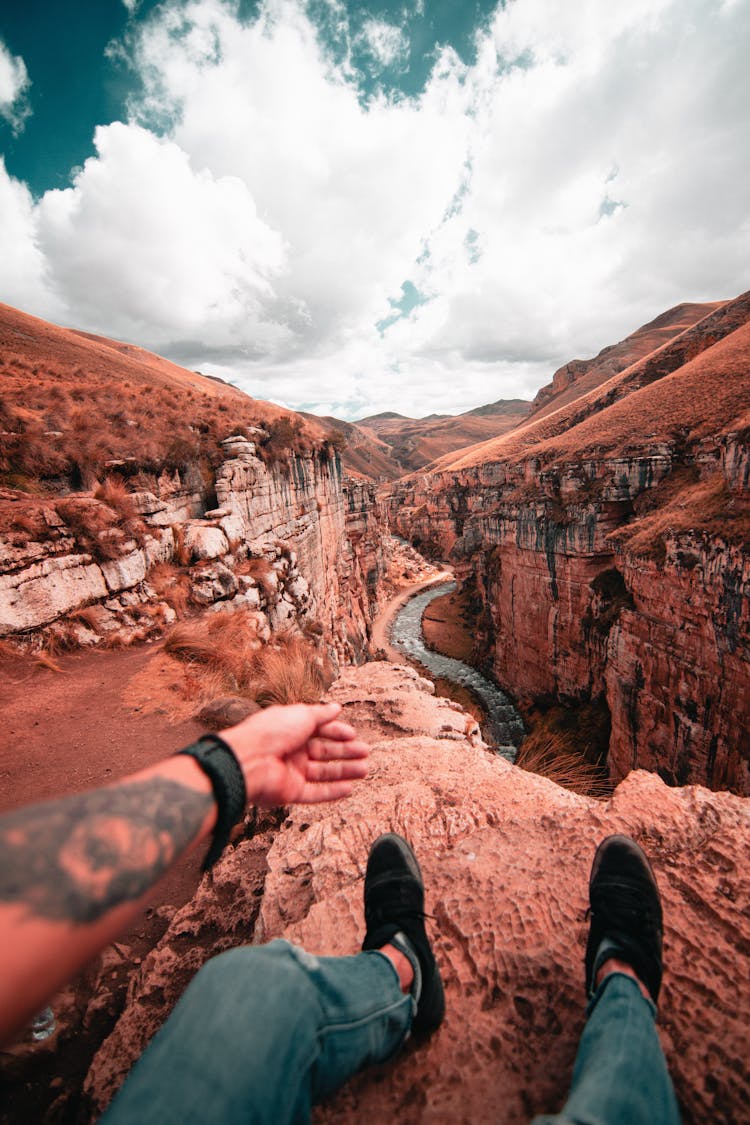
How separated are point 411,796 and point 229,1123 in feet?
7.01

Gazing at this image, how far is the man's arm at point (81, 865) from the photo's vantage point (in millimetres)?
871

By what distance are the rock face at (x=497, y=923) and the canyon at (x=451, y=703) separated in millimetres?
11

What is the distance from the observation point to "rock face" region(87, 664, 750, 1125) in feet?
4.73

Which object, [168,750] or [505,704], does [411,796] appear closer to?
[168,750]

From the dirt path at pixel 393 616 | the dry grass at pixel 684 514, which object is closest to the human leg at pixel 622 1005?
the dry grass at pixel 684 514

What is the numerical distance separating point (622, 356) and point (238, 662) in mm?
80972

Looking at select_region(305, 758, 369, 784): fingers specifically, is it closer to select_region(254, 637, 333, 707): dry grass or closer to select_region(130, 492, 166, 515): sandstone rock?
select_region(254, 637, 333, 707): dry grass


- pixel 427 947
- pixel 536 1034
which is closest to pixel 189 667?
pixel 427 947

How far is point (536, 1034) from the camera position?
1.59 metres

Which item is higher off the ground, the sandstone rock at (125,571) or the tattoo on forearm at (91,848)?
the tattoo on forearm at (91,848)

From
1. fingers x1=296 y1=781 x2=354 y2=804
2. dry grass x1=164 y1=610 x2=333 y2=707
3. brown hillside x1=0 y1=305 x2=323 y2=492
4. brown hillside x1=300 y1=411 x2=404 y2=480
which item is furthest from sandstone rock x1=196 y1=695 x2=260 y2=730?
brown hillside x1=300 y1=411 x2=404 y2=480

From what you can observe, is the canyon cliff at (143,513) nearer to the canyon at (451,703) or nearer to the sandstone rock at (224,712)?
the canyon at (451,703)

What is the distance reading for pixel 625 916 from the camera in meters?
1.80

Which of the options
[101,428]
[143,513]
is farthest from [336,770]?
[101,428]
